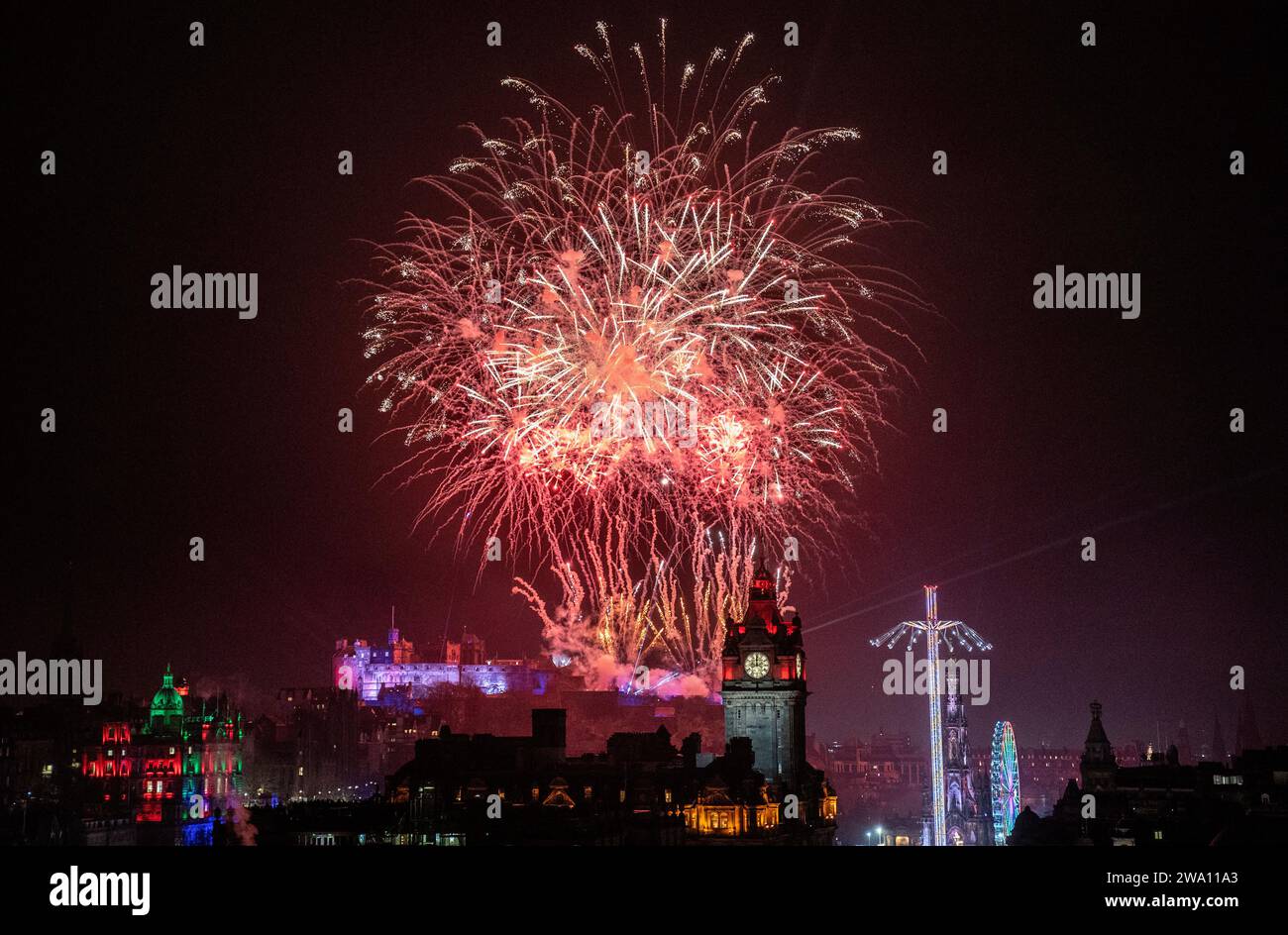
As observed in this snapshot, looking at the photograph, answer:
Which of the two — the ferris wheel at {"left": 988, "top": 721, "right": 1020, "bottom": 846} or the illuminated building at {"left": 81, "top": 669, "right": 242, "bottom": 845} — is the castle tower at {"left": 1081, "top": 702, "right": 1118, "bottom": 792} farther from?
the illuminated building at {"left": 81, "top": 669, "right": 242, "bottom": 845}

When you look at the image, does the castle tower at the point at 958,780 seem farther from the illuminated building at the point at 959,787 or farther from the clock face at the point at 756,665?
the clock face at the point at 756,665

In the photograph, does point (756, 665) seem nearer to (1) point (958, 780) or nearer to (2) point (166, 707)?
(1) point (958, 780)

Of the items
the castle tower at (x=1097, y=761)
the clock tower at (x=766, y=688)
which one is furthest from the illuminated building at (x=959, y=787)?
the clock tower at (x=766, y=688)

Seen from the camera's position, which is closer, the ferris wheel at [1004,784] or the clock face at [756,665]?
the clock face at [756,665]

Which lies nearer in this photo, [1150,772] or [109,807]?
[1150,772]
